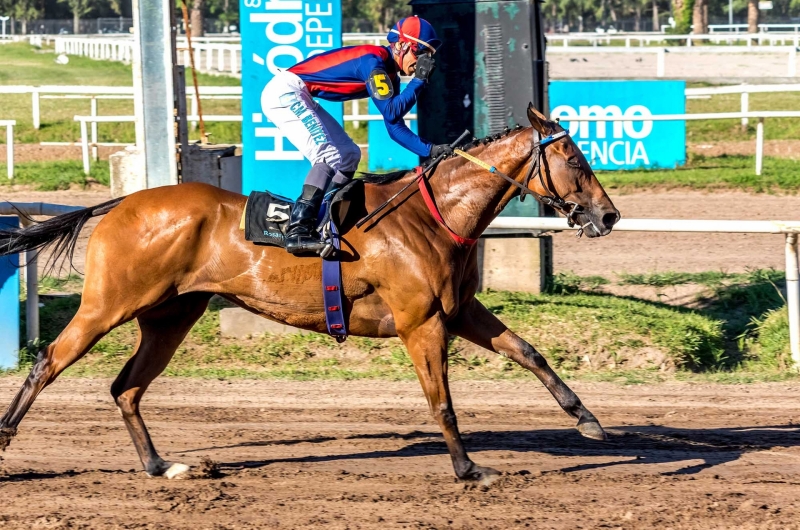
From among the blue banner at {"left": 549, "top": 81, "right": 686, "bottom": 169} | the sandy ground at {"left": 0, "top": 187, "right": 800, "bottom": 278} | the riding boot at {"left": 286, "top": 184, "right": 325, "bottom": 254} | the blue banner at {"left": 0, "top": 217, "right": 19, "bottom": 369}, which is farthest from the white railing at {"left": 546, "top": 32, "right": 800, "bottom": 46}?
the riding boot at {"left": 286, "top": 184, "right": 325, "bottom": 254}

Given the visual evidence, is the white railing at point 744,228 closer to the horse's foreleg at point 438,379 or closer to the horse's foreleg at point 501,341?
the horse's foreleg at point 501,341

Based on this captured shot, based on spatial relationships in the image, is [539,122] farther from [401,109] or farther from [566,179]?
[401,109]

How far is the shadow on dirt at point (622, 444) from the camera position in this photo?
5.43m

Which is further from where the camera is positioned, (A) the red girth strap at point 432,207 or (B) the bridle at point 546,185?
(A) the red girth strap at point 432,207

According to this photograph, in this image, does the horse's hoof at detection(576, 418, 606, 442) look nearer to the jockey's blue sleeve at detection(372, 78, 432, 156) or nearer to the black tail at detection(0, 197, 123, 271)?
the jockey's blue sleeve at detection(372, 78, 432, 156)

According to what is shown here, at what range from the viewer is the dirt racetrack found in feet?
15.0

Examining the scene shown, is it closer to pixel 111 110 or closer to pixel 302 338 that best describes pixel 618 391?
pixel 302 338

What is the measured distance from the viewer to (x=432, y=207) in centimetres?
520

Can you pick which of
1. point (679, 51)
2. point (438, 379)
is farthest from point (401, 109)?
point (679, 51)

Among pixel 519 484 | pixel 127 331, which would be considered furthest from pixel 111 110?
pixel 519 484

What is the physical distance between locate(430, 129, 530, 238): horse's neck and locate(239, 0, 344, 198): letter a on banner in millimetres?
3135

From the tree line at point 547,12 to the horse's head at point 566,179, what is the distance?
55056 mm

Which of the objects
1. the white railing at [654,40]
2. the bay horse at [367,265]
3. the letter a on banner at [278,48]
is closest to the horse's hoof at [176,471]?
the bay horse at [367,265]

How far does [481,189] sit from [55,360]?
219 centimetres
